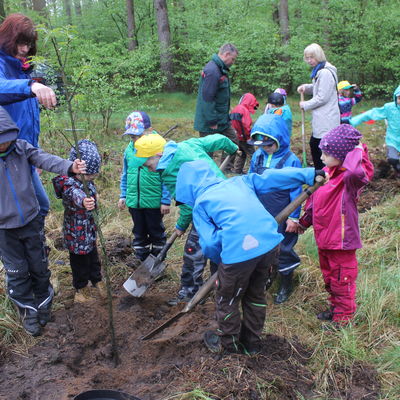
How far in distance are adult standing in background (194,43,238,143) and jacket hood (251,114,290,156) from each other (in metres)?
2.86

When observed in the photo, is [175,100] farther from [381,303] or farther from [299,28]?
[381,303]

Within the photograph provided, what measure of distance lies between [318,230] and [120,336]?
1931 mm

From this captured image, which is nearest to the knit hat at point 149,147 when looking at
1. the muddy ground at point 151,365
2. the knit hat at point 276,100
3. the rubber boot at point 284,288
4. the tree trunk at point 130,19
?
the muddy ground at point 151,365

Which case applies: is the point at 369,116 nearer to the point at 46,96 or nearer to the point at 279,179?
the point at 279,179

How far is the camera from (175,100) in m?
15.4

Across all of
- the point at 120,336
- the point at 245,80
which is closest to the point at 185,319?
the point at 120,336

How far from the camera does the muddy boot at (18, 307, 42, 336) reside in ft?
11.7

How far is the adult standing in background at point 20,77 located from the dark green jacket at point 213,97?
10.9ft

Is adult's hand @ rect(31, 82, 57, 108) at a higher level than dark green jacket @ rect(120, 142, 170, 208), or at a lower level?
higher

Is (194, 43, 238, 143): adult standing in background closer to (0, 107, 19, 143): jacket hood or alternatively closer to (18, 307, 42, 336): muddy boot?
(0, 107, 19, 143): jacket hood

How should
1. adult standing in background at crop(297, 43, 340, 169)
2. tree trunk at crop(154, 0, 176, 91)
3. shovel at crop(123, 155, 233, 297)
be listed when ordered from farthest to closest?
tree trunk at crop(154, 0, 176, 91) < adult standing in background at crop(297, 43, 340, 169) < shovel at crop(123, 155, 233, 297)

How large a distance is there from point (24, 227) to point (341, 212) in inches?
101

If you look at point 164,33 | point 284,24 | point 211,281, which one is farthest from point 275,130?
point 164,33

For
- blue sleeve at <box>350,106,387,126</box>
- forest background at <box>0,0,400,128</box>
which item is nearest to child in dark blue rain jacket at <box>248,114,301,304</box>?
blue sleeve at <box>350,106,387,126</box>
